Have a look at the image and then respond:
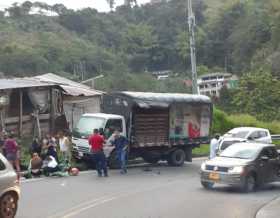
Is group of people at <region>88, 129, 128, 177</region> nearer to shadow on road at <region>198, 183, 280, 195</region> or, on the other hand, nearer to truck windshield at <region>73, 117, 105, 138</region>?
truck windshield at <region>73, 117, 105, 138</region>

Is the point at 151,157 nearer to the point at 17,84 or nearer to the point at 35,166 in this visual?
the point at 35,166

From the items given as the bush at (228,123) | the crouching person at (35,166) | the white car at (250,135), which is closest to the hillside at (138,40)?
the bush at (228,123)

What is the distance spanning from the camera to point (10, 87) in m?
26.1

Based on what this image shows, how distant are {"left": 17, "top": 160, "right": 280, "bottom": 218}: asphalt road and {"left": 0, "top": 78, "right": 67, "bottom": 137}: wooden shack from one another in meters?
6.97

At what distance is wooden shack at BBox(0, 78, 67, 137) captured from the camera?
27.2 metres

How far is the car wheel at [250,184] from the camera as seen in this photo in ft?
59.3

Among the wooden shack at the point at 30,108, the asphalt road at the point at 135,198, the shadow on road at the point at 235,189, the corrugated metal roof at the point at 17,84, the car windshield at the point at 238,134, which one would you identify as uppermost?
the corrugated metal roof at the point at 17,84

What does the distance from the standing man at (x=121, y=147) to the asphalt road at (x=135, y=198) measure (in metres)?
0.41

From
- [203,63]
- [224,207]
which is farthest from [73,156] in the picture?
[203,63]

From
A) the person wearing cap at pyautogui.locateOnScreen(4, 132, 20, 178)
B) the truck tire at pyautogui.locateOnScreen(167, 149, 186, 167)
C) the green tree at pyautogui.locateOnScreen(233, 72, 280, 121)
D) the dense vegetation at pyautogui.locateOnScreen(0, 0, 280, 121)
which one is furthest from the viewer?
the dense vegetation at pyautogui.locateOnScreen(0, 0, 280, 121)

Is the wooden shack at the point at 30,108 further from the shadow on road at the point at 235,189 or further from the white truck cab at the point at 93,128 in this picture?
the shadow on road at the point at 235,189

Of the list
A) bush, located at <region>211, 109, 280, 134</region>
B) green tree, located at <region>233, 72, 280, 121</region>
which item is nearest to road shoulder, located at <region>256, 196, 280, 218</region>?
bush, located at <region>211, 109, 280, 134</region>

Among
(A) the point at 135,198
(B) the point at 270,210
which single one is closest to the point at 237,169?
(B) the point at 270,210

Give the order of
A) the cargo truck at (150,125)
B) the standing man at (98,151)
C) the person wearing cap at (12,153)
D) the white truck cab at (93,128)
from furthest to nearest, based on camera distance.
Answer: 1. the cargo truck at (150,125)
2. the white truck cab at (93,128)
3. the standing man at (98,151)
4. the person wearing cap at (12,153)
